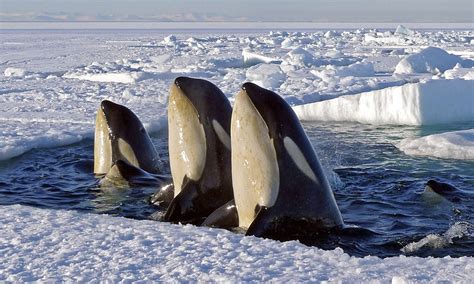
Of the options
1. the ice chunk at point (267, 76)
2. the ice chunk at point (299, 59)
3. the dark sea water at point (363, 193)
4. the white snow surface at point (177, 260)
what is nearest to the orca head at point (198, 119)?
the dark sea water at point (363, 193)

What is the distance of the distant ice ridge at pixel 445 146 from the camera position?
9594 mm

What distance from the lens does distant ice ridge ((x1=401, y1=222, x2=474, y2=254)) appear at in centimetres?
516

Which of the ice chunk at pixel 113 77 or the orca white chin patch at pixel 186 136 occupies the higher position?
the orca white chin patch at pixel 186 136

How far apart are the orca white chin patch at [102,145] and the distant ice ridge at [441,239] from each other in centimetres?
402

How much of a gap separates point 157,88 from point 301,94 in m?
4.78

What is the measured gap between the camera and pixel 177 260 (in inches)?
146

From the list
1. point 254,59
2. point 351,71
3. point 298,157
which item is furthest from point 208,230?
point 254,59

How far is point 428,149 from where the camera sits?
9.84 m

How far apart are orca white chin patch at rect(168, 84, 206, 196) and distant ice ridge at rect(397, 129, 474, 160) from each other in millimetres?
4610

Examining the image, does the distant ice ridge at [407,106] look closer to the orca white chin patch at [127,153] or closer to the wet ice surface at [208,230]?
the wet ice surface at [208,230]

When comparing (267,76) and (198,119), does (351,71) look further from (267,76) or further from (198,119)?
(198,119)

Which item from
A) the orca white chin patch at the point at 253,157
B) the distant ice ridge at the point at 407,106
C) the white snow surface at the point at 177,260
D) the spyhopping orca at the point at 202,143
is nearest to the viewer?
the white snow surface at the point at 177,260

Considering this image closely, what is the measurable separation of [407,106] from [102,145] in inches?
279

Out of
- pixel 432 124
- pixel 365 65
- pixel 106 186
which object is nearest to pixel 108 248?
pixel 106 186
